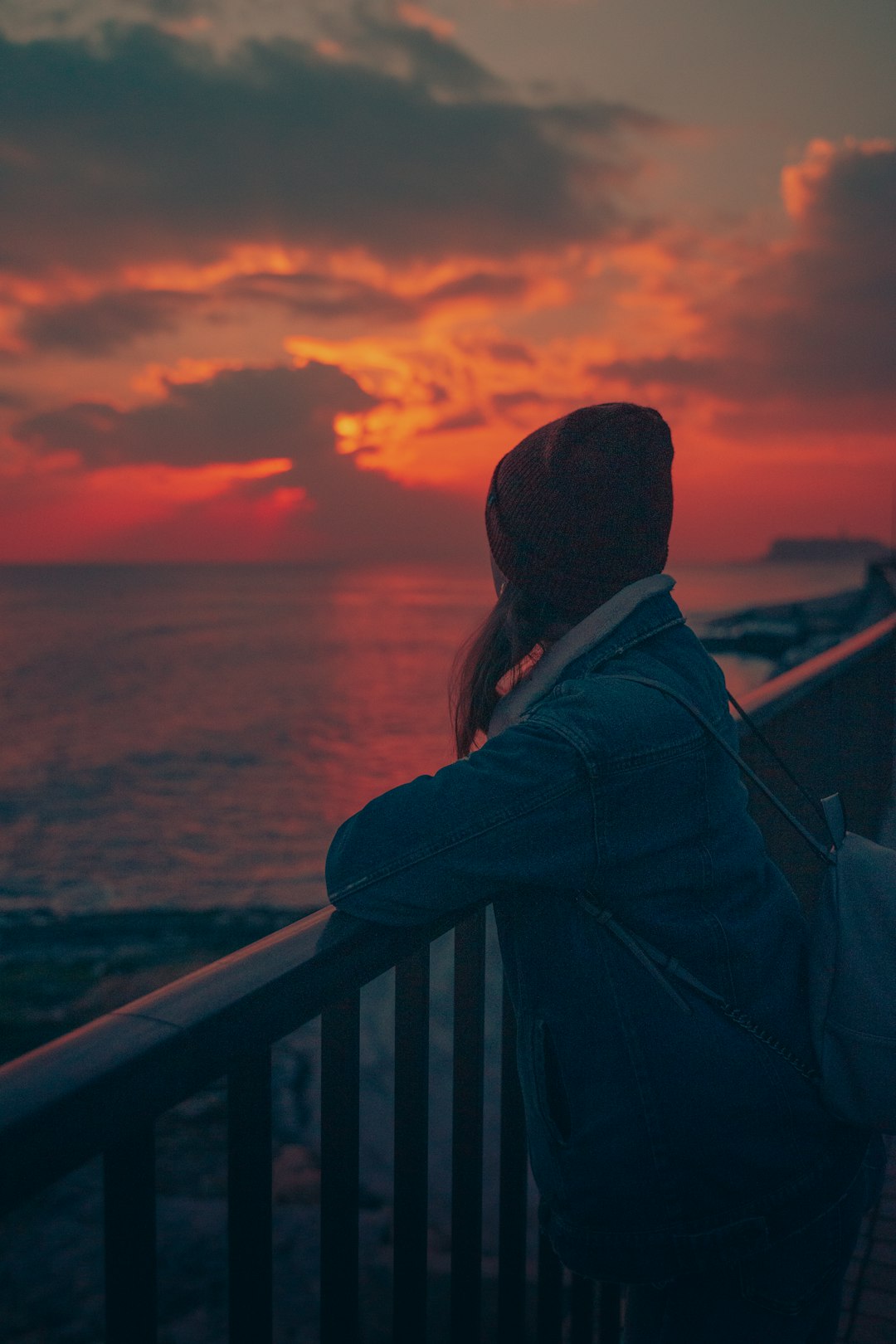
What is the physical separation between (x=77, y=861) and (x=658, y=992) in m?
18.7

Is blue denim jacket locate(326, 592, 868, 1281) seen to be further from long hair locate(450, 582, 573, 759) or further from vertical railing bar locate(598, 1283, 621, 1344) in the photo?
vertical railing bar locate(598, 1283, 621, 1344)

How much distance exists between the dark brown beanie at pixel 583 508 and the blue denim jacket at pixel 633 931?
0.11 metres

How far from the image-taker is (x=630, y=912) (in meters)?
1.41

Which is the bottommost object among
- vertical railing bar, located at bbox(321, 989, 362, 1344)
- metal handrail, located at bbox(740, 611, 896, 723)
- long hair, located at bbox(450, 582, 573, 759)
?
vertical railing bar, located at bbox(321, 989, 362, 1344)

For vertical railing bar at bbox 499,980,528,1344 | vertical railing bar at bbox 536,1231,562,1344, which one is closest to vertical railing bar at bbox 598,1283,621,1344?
vertical railing bar at bbox 536,1231,562,1344

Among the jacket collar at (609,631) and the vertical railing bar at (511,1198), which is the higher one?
the jacket collar at (609,631)

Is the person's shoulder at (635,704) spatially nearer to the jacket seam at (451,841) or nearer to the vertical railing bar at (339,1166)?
the jacket seam at (451,841)

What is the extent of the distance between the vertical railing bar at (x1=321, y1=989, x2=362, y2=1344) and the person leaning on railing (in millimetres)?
168

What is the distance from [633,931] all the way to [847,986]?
1.23ft

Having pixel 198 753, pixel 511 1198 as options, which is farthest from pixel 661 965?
pixel 198 753

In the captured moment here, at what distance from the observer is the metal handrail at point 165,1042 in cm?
87

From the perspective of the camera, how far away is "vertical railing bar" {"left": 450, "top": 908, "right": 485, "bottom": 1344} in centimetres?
177

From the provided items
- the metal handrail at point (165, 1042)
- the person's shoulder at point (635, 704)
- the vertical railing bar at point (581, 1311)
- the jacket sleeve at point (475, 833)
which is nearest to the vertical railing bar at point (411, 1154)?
the metal handrail at point (165, 1042)

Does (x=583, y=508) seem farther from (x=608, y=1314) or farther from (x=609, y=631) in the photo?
(x=608, y=1314)
